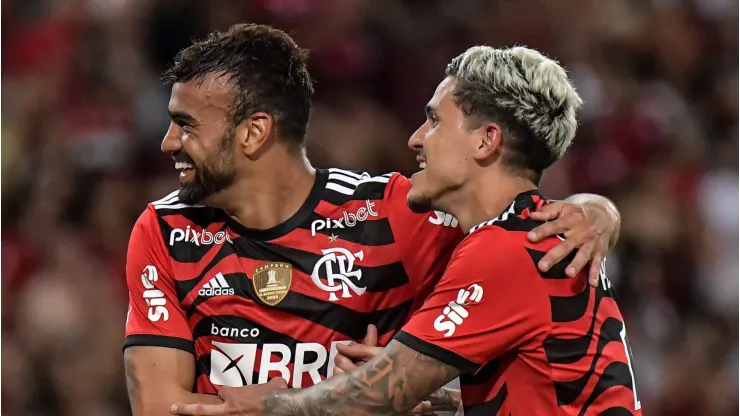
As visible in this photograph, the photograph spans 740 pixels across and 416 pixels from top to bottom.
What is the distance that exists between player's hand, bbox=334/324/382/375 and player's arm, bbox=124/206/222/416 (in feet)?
1.43

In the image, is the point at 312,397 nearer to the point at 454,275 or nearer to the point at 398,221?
the point at 454,275

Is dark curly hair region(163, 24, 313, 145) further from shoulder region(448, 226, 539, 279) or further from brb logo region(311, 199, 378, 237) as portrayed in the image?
shoulder region(448, 226, 539, 279)

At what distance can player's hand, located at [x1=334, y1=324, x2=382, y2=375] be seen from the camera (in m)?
2.91

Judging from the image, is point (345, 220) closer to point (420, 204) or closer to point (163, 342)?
point (420, 204)

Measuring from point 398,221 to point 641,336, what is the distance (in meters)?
2.80

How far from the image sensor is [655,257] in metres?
5.90

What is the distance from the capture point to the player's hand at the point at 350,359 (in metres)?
2.91

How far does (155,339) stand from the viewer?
3207 millimetres

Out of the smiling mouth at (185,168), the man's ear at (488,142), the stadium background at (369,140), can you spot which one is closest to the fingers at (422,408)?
the man's ear at (488,142)

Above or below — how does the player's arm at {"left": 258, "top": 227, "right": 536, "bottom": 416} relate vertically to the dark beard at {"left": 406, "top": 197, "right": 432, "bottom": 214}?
below

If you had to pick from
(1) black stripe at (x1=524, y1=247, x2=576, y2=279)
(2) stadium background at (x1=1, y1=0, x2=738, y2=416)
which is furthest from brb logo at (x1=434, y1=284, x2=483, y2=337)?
(2) stadium background at (x1=1, y1=0, x2=738, y2=416)

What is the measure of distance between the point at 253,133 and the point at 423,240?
2.11 ft

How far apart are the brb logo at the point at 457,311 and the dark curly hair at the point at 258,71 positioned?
37.5 inches

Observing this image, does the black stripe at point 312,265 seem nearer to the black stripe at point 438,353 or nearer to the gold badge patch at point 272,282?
the gold badge patch at point 272,282
